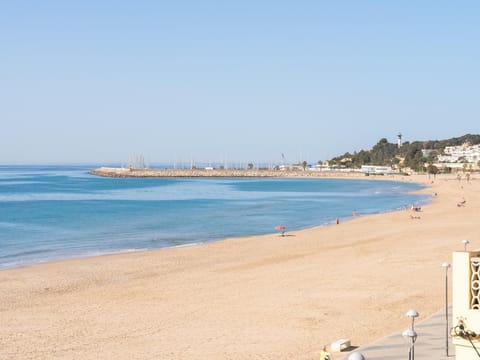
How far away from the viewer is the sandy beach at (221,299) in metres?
14.2

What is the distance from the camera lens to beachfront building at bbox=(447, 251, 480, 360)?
7.11 m

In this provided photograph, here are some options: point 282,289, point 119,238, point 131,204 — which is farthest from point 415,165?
point 282,289

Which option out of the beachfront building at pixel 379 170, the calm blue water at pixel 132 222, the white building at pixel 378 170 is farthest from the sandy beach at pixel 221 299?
the white building at pixel 378 170

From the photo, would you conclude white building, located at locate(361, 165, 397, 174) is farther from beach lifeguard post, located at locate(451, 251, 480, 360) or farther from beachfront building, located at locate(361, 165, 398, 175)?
beach lifeguard post, located at locate(451, 251, 480, 360)

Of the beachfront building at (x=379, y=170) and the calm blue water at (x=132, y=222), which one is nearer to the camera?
the calm blue water at (x=132, y=222)

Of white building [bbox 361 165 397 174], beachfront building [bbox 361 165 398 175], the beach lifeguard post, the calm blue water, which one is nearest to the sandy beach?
the calm blue water

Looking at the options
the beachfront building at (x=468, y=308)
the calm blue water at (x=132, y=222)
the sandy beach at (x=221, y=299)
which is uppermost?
the beachfront building at (x=468, y=308)

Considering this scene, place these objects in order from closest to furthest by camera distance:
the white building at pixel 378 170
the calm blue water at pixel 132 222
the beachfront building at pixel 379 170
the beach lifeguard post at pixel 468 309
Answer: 1. the beach lifeguard post at pixel 468 309
2. the calm blue water at pixel 132 222
3. the beachfront building at pixel 379 170
4. the white building at pixel 378 170

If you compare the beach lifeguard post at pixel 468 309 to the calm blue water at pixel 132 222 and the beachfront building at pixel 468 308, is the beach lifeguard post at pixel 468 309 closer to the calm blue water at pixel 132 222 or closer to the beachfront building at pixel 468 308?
the beachfront building at pixel 468 308

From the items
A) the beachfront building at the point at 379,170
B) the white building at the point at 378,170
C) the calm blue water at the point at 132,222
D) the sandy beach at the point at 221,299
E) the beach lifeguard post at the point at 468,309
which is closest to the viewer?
the beach lifeguard post at the point at 468,309

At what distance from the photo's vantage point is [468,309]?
281 inches

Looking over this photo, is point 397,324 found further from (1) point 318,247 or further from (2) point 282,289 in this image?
(1) point 318,247

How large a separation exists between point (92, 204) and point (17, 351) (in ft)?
178

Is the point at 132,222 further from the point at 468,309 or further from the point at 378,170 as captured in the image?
the point at 378,170
